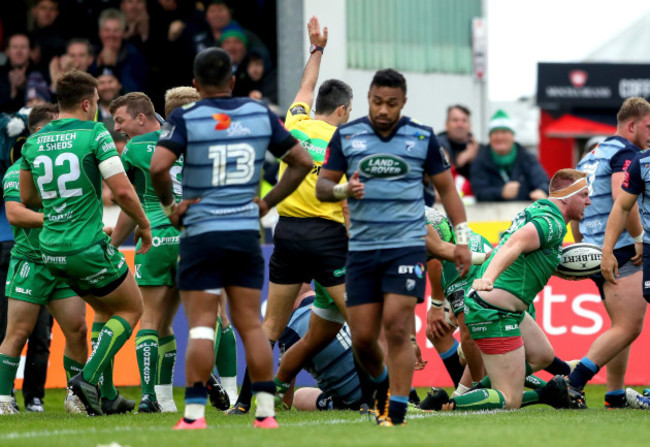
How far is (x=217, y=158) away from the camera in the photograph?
741 centimetres

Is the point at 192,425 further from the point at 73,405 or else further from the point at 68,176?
the point at 73,405

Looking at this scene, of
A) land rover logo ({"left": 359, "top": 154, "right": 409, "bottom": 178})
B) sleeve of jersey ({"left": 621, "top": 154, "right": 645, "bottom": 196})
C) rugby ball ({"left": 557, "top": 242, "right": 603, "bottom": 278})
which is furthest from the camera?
rugby ball ({"left": 557, "top": 242, "right": 603, "bottom": 278})

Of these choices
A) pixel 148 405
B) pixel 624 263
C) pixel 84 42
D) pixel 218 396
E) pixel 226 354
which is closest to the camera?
pixel 148 405

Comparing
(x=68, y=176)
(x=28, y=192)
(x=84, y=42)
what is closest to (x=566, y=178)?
(x=68, y=176)

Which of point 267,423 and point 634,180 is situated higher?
point 634,180

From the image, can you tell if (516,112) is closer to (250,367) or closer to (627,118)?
(627,118)

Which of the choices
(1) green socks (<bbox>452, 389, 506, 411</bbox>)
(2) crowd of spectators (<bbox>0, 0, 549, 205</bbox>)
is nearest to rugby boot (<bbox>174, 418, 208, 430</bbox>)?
(1) green socks (<bbox>452, 389, 506, 411</bbox>)

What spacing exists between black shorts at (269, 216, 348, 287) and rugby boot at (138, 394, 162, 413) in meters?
1.33

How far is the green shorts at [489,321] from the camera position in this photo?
9.23m

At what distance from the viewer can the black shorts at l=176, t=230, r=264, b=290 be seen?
7391mm

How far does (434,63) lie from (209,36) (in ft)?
13.9

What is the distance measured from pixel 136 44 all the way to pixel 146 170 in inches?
358

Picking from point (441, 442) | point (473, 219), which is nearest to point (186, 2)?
point (473, 219)

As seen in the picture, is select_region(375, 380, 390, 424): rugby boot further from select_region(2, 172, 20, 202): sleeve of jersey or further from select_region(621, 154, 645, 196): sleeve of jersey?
select_region(2, 172, 20, 202): sleeve of jersey
